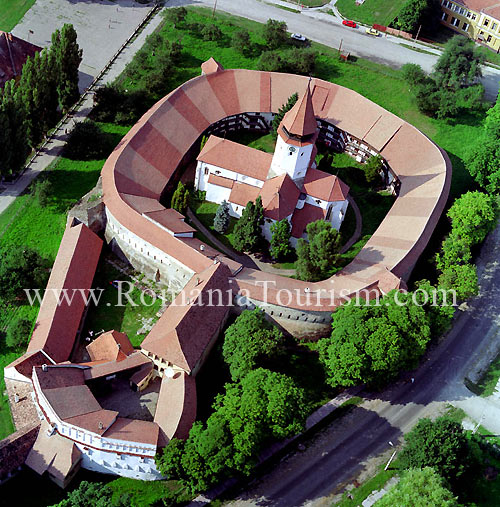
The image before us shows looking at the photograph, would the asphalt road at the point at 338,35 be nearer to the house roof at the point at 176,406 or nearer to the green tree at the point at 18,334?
the house roof at the point at 176,406

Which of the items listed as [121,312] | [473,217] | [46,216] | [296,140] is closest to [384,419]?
[473,217]

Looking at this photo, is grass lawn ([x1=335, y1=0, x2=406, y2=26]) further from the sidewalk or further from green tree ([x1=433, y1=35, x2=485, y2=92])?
the sidewalk

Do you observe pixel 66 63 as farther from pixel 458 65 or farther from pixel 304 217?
pixel 458 65

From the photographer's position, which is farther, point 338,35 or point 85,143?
point 338,35

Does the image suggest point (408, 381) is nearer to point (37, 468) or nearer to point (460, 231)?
point (460, 231)

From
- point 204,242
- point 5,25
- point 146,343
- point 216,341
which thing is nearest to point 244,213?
point 204,242
